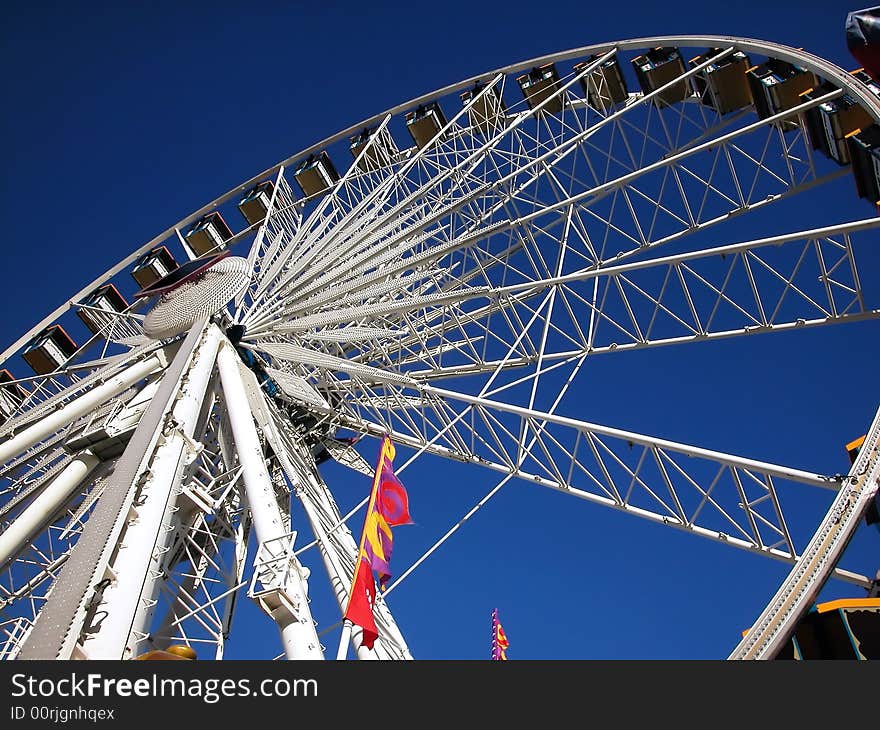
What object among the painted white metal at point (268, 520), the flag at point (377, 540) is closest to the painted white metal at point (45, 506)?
the painted white metal at point (268, 520)

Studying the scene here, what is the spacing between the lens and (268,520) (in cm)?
1058

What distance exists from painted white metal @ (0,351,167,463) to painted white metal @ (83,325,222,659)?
310 cm

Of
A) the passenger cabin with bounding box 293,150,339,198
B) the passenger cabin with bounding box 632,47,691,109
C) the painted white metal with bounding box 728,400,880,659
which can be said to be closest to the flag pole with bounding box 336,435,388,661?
the painted white metal with bounding box 728,400,880,659

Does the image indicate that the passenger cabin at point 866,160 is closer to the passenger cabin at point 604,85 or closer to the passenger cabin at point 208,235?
the passenger cabin at point 604,85

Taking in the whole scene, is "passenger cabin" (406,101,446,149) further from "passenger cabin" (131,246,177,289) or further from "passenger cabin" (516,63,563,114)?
"passenger cabin" (131,246,177,289)

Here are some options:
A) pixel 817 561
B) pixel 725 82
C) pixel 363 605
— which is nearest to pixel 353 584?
pixel 363 605

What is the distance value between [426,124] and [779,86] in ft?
32.4

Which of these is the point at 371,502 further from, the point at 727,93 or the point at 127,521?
the point at 727,93

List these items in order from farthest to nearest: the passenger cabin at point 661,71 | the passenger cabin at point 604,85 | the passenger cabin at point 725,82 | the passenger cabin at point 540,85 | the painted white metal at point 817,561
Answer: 1. the passenger cabin at point 540,85
2. the passenger cabin at point 604,85
3. the passenger cabin at point 661,71
4. the passenger cabin at point 725,82
5. the painted white metal at point 817,561

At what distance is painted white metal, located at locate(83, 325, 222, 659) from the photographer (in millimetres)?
8234

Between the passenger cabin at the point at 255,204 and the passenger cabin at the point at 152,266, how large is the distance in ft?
8.62

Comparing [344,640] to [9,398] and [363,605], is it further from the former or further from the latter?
[9,398]

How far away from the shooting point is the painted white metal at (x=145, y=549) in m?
8.23

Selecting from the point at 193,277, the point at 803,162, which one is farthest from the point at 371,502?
the point at 803,162
